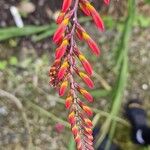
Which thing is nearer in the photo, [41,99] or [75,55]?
[75,55]

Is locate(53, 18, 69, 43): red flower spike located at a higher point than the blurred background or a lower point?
higher

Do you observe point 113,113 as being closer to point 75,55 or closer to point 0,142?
point 0,142

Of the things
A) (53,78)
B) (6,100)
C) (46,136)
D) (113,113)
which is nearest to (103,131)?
(113,113)

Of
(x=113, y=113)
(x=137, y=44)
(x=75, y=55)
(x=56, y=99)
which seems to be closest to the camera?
(x=75, y=55)

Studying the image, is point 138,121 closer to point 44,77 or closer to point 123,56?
point 123,56

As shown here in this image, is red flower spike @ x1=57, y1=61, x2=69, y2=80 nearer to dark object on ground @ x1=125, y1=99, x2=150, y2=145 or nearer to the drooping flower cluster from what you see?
the drooping flower cluster

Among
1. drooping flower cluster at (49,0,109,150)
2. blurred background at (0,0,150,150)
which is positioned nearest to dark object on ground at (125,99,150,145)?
blurred background at (0,0,150,150)

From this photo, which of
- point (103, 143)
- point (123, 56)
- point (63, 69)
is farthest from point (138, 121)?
point (63, 69)
